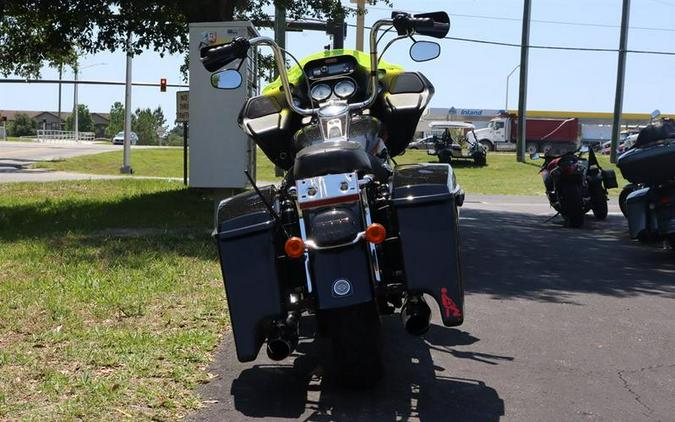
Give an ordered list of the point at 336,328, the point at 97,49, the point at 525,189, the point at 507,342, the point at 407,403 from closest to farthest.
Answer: the point at 336,328
the point at 407,403
the point at 507,342
the point at 97,49
the point at 525,189

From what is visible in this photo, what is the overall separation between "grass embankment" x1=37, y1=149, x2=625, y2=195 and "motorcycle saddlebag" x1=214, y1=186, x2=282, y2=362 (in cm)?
1758

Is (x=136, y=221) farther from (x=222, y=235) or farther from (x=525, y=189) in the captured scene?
(x=525, y=189)

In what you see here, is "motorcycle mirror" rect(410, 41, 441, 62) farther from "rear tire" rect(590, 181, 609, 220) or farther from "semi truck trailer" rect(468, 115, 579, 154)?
"semi truck trailer" rect(468, 115, 579, 154)

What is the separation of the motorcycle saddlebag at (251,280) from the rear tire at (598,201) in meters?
10.1

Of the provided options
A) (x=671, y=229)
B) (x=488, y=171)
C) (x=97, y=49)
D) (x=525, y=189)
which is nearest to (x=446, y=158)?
(x=488, y=171)

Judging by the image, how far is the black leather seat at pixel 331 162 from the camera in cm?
391

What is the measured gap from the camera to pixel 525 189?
2281 centimetres

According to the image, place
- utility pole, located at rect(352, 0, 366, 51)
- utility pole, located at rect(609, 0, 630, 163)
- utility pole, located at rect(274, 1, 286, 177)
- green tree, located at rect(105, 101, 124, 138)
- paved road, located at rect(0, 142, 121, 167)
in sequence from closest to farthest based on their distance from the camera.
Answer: utility pole, located at rect(352, 0, 366, 51) < utility pole, located at rect(274, 1, 286, 177) < paved road, located at rect(0, 142, 121, 167) < utility pole, located at rect(609, 0, 630, 163) < green tree, located at rect(105, 101, 124, 138)

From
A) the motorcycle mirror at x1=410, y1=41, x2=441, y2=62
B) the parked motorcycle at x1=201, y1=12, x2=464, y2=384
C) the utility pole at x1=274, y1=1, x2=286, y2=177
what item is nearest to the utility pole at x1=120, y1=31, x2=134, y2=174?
the utility pole at x1=274, y1=1, x2=286, y2=177

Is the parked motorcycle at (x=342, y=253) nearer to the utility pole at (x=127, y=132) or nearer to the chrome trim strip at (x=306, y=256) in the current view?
the chrome trim strip at (x=306, y=256)

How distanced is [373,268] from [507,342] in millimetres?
1940

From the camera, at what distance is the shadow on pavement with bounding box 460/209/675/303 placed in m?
7.22

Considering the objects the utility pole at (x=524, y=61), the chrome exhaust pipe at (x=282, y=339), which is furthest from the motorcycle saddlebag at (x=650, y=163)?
the utility pole at (x=524, y=61)

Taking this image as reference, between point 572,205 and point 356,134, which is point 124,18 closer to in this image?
point 572,205
